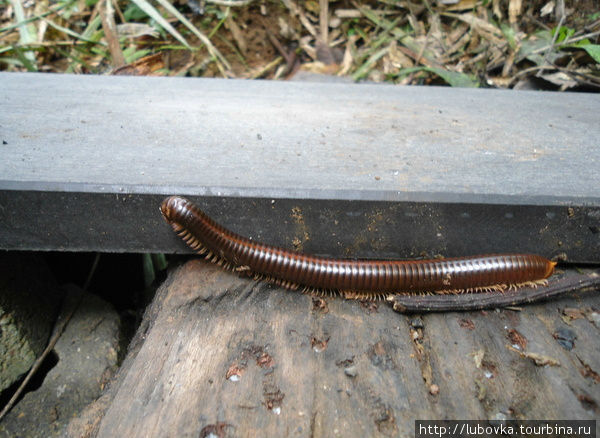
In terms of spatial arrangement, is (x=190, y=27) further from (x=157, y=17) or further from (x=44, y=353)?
(x=44, y=353)

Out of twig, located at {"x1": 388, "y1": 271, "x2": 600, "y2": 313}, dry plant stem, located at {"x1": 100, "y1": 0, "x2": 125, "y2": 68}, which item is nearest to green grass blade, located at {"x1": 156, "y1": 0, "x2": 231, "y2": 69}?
dry plant stem, located at {"x1": 100, "y1": 0, "x2": 125, "y2": 68}

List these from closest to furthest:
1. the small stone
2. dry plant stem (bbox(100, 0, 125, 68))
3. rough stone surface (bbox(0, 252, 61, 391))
Answer: 1. the small stone
2. rough stone surface (bbox(0, 252, 61, 391))
3. dry plant stem (bbox(100, 0, 125, 68))

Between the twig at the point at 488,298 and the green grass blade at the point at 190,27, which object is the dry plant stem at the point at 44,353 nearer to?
the twig at the point at 488,298

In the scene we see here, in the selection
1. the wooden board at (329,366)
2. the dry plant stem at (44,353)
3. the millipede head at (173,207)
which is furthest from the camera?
the dry plant stem at (44,353)

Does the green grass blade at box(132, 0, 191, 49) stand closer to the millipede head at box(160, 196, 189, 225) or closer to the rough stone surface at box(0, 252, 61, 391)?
the rough stone surface at box(0, 252, 61, 391)

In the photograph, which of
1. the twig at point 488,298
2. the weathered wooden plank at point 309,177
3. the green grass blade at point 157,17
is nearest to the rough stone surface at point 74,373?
the weathered wooden plank at point 309,177

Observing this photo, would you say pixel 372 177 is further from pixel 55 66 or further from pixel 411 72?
pixel 55 66

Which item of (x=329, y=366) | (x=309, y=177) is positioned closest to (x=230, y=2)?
(x=309, y=177)
